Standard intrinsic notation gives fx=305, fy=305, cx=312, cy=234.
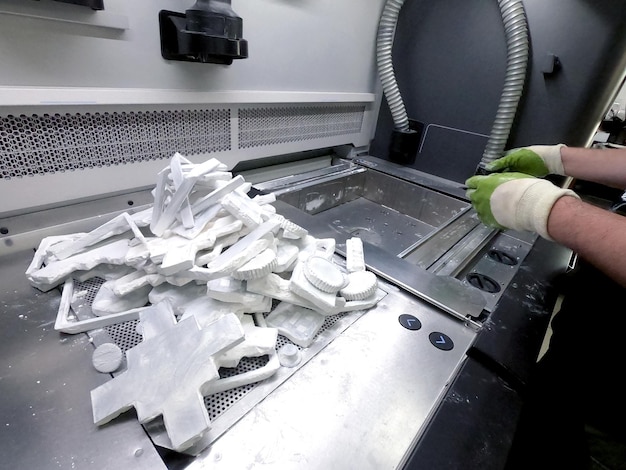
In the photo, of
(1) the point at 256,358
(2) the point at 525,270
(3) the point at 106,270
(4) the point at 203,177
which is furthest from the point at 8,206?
(2) the point at 525,270

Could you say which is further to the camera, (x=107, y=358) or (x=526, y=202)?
(x=526, y=202)

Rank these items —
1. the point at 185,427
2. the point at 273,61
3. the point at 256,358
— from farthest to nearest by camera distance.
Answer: the point at 273,61 → the point at 256,358 → the point at 185,427

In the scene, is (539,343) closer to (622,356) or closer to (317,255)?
(622,356)

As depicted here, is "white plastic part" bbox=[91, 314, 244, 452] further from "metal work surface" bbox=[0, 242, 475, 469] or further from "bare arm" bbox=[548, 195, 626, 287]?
"bare arm" bbox=[548, 195, 626, 287]

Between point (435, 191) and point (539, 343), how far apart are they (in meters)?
0.92

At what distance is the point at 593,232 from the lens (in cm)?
61

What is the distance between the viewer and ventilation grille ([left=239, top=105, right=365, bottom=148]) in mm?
1248

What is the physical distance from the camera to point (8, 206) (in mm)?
807

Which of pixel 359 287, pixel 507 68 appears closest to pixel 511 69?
pixel 507 68

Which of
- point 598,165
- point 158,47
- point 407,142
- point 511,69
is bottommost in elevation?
point 407,142

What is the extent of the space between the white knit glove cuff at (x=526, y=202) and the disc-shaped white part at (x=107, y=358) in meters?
0.95

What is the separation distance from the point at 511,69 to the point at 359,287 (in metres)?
1.20

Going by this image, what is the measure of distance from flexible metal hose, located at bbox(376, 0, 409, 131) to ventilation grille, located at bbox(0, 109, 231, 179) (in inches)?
36.1

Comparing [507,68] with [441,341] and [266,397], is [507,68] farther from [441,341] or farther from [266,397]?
[266,397]
